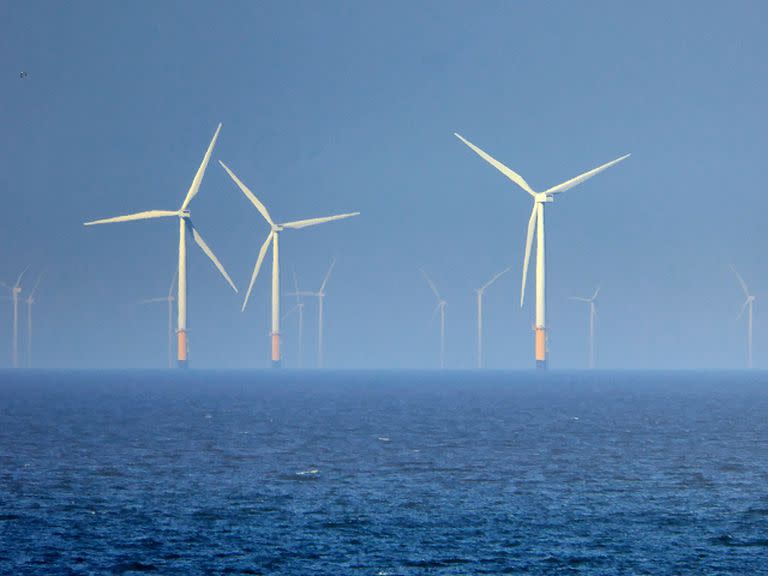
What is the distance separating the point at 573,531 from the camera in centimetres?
5456

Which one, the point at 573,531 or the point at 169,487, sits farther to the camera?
the point at 169,487

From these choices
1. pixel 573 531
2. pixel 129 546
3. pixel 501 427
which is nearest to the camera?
pixel 129 546

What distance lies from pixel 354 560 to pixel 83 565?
920 cm

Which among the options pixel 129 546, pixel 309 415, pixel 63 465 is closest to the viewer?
pixel 129 546

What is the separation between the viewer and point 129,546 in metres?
49.9

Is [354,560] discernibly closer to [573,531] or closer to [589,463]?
[573,531]

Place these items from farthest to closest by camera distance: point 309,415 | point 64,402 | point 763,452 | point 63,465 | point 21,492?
point 64,402, point 309,415, point 763,452, point 63,465, point 21,492

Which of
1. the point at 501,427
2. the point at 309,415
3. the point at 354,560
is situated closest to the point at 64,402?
the point at 309,415

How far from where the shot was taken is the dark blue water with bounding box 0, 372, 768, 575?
4816 centimetres

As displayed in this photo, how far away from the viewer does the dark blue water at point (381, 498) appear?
48.2 metres

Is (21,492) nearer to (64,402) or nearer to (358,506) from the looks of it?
(358,506)

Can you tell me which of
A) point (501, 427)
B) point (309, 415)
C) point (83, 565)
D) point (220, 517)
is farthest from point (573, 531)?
point (309, 415)

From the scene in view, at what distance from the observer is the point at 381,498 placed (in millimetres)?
64562

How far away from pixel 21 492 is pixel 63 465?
49.1ft
